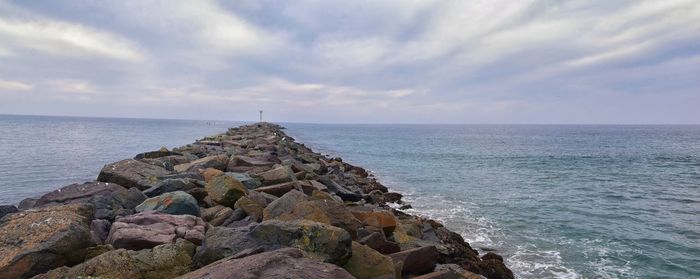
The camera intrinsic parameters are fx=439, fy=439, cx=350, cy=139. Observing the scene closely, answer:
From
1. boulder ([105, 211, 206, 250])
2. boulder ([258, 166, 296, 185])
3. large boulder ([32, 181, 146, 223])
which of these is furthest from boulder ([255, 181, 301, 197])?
boulder ([105, 211, 206, 250])

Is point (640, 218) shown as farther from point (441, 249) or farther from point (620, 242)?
point (441, 249)

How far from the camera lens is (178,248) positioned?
544 centimetres

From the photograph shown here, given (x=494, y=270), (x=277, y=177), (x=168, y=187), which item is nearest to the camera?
(x=168, y=187)

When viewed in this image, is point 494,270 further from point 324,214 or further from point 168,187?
point 168,187

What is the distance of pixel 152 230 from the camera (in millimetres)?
6199

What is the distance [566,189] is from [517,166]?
1237 cm

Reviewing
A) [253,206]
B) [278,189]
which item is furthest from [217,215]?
[278,189]

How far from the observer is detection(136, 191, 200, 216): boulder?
7660 mm

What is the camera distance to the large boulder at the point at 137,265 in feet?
15.8

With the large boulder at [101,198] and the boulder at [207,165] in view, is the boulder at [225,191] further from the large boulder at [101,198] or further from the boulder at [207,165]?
the boulder at [207,165]

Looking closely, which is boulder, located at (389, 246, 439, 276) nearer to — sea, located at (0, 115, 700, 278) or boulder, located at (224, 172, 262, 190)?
sea, located at (0, 115, 700, 278)

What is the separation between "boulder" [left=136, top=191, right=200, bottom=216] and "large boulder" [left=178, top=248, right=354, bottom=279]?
354 centimetres

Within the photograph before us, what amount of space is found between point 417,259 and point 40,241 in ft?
17.0

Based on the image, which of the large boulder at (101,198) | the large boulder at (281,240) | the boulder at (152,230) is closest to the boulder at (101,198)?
the large boulder at (101,198)
